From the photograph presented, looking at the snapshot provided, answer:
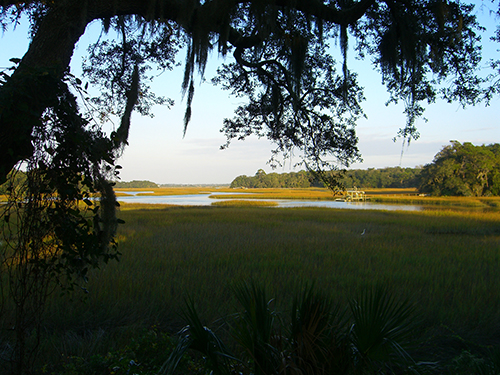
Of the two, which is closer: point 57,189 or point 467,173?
point 57,189

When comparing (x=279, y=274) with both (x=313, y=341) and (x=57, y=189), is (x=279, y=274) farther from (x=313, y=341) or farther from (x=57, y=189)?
(x=57, y=189)

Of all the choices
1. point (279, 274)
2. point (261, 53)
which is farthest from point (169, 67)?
point (279, 274)

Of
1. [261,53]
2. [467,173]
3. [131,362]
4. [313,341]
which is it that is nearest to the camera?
[313,341]

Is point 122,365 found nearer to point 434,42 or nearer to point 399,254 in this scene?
point 434,42

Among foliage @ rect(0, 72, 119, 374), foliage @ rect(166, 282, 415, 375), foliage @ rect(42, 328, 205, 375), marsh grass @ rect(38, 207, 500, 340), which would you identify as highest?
foliage @ rect(0, 72, 119, 374)

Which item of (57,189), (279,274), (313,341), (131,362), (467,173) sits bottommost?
(279,274)

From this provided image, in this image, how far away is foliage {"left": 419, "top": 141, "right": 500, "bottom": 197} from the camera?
2076 inches

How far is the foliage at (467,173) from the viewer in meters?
52.7

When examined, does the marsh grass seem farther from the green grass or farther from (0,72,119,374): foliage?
(0,72,119,374): foliage

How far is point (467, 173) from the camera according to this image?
2160 inches

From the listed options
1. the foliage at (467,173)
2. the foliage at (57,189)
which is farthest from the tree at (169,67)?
the foliage at (467,173)

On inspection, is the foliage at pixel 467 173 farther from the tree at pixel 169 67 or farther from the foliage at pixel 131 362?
the foliage at pixel 131 362

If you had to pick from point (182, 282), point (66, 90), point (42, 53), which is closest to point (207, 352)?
point (66, 90)

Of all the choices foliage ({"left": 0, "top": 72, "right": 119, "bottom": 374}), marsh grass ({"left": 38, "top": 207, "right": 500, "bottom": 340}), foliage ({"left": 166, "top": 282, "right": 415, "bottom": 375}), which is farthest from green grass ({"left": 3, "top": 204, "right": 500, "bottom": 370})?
foliage ({"left": 0, "top": 72, "right": 119, "bottom": 374})
